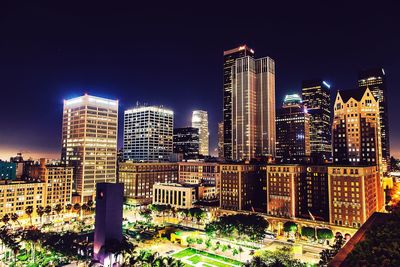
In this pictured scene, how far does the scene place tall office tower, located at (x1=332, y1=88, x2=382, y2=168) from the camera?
572ft

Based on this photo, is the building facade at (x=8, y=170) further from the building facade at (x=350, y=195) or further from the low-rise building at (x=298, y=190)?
the building facade at (x=350, y=195)

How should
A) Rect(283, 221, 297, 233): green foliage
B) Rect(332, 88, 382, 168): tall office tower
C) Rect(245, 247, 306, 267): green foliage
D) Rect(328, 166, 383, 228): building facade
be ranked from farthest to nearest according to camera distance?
Rect(332, 88, 382, 168): tall office tower, Rect(283, 221, 297, 233): green foliage, Rect(328, 166, 383, 228): building facade, Rect(245, 247, 306, 267): green foliage

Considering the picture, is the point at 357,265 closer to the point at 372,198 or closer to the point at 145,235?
the point at 145,235

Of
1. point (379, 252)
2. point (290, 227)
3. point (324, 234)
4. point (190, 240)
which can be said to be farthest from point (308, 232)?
point (379, 252)

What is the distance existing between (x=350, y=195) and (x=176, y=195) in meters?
96.0

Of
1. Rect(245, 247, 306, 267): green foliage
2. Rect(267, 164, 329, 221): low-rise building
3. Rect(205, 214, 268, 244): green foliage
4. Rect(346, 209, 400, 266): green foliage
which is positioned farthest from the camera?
Rect(267, 164, 329, 221): low-rise building

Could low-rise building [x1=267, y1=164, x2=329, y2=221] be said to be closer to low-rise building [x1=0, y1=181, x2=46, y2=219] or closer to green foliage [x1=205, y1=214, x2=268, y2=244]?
green foliage [x1=205, y1=214, x2=268, y2=244]

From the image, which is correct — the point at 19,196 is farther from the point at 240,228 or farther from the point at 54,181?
the point at 240,228

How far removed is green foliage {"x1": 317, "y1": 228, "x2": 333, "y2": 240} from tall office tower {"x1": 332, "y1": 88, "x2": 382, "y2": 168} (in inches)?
2781

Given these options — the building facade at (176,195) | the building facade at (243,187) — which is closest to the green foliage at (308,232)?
the building facade at (243,187)

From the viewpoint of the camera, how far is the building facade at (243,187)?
499 feet

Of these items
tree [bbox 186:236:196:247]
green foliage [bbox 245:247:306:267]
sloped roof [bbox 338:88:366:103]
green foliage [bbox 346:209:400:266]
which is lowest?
tree [bbox 186:236:196:247]

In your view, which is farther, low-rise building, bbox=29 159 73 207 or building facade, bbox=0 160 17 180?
building facade, bbox=0 160 17 180

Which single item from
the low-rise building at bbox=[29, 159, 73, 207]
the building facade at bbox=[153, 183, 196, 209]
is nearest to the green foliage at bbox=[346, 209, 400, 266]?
the building facade at bbox=[153, 183, 196, 209]
